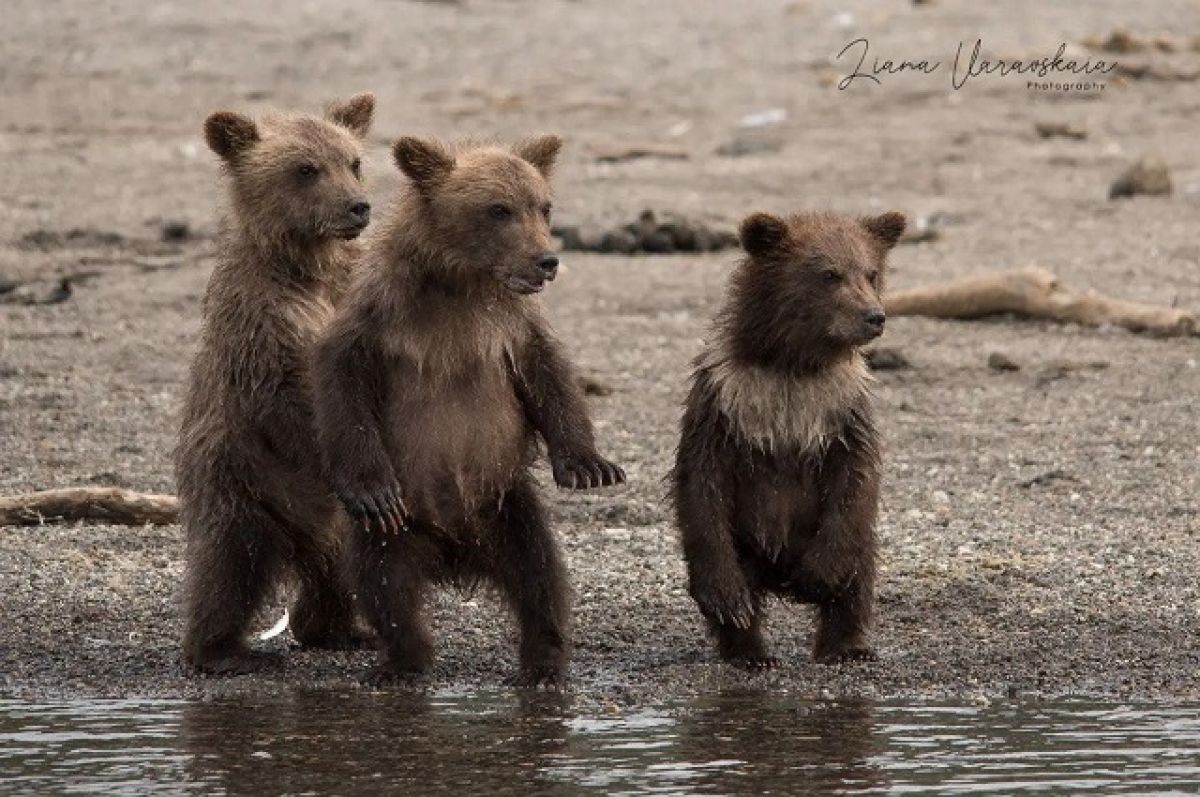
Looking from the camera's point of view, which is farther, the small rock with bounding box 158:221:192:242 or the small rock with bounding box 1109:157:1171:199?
the small rock with bounding box 1109:157:1171:199

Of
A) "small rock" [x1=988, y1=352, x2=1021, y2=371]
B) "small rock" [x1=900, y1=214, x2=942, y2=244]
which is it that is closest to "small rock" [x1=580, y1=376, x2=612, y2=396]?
"small rock" [x1=988, y1=352, x2=1021, y2=371]

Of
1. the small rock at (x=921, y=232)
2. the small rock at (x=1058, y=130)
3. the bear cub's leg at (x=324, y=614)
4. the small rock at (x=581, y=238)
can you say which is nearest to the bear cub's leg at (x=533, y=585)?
the bear cub's leg at (x=324, y=614)

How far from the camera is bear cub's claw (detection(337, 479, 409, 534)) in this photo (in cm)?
742

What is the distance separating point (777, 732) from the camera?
7.20 m

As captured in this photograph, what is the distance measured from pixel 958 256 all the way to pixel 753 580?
7.03 m

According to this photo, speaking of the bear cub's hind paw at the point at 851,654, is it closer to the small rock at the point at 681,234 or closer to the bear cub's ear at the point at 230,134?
the bear cub's ear at the point at 230,134

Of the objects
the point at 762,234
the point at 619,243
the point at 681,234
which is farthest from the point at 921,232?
the point at 762,234

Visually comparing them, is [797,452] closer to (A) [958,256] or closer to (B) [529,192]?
(B) [529,192]

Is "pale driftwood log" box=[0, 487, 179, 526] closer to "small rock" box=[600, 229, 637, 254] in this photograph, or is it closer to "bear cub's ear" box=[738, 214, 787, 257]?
"bear cub's ear" box=[738, 214, 787, 257]

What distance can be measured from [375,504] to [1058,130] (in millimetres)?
11297

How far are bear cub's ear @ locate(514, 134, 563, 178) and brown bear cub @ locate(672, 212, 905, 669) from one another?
0.65m

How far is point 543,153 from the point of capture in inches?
314

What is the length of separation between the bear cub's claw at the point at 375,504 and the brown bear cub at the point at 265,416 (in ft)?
1.13

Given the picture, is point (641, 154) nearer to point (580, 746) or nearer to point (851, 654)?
point (851, 654)
